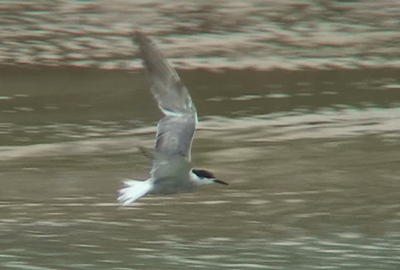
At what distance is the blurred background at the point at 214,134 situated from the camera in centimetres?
742

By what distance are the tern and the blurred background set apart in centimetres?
14

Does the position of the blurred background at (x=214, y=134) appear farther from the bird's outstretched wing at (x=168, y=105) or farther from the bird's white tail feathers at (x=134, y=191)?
the bird's white tail feathers at (x=134, y=191)

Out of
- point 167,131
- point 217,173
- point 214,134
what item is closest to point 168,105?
point 167,131

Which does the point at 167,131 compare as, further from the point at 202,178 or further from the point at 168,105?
the point at 202,178

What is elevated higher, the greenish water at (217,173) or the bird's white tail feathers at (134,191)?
the bird's white tail feathers at (134,191)

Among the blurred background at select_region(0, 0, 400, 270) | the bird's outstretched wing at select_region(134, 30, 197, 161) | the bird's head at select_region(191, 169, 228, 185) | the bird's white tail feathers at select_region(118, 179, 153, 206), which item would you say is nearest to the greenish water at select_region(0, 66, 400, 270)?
the blurred background at select_region(0, 0, 400, 270)

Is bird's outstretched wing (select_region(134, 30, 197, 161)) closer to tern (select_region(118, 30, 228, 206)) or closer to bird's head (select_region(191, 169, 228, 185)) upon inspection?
tern (select_region(118, 30, 228, 206))

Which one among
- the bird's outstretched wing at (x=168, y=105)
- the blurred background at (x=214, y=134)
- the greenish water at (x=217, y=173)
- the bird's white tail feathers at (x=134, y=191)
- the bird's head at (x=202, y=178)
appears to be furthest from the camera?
the blurred background at (x=214, y=134)

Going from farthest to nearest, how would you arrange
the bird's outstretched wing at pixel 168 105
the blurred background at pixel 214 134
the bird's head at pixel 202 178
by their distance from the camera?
the blurred background at pixel 214 134, the bird's head at pixel 202 178, the bird's outstretched wing at pixel 168 105

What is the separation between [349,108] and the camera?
10.9m

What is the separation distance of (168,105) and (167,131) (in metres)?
0.19

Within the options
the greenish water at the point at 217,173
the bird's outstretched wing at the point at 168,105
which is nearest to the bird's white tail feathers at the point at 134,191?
the bird's outstretched wing at the point at 168,105

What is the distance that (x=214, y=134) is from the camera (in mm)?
10062

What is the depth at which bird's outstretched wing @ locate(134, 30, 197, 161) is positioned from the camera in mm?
6262
